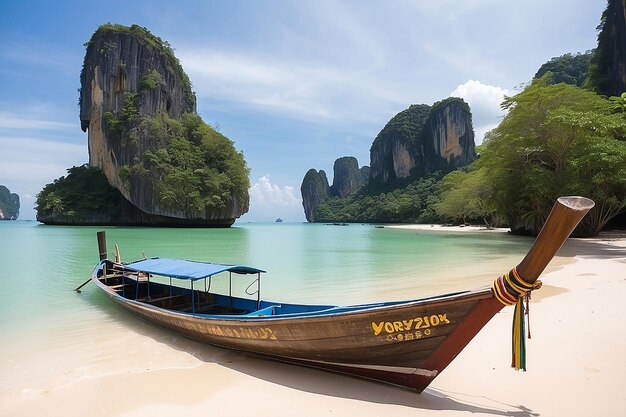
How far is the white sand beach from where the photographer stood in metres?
3.23

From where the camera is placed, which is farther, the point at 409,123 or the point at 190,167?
the point at 409,123

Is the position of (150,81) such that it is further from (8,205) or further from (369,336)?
(8,205)

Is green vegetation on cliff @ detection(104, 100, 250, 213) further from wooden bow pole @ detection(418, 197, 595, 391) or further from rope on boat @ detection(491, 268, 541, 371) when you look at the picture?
rope on boat @ detection(491, 268, 541, 371)

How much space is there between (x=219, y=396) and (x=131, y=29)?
58.0 metres

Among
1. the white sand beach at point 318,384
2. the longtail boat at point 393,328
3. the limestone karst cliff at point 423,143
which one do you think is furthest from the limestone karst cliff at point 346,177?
the longtail boat at point 393,328

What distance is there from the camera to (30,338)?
5.58m

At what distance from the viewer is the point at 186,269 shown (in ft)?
19.1

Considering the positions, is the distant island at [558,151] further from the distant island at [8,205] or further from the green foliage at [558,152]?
the distant island at [8,205]

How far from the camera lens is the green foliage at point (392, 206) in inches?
2844

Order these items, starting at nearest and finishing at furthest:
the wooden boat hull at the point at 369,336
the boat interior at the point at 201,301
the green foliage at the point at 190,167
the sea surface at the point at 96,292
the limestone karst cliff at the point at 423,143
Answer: the wooden boat hull at the point at 369,336
the boat interior at the point at 201,301
the sea surface at the point at 96,292
the green foliage at the point at 190,167
the limestone karst cliff at the point at 423,143

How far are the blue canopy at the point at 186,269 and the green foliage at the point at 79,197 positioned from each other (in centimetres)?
4977

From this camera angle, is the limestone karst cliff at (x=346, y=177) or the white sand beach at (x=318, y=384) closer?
the white sand beach at (x=318, y=384)

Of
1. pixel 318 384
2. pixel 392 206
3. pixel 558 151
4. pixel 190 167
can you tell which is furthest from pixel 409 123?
pixel 318 384

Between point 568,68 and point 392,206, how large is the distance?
→ 40.0 metres
